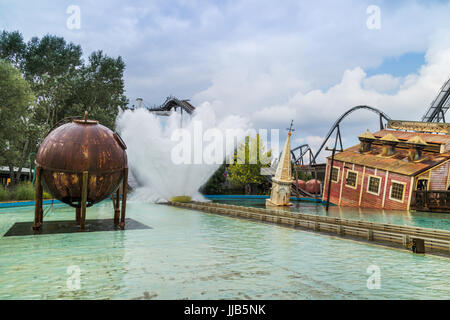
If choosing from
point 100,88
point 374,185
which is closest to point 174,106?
point 100,88

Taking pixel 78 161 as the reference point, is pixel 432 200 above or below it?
below

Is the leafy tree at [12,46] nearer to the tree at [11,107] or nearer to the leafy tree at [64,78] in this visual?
the leafy tree at [64,78]

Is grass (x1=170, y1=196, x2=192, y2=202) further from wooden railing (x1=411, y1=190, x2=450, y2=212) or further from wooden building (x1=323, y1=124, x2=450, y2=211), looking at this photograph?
wooden railing (x1=411, y1=190, x2=450, y2=212)

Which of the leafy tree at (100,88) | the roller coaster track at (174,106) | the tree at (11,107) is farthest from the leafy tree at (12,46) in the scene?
the roller coaster track at (174,106)

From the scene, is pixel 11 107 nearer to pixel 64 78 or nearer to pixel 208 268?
pixel 64 78

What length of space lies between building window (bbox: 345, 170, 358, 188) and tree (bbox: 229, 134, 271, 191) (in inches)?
842

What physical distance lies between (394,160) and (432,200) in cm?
520

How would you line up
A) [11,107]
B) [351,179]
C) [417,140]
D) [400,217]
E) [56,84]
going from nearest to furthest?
[400,217] < [417,140] < [11,107] < [351,179] < [56,84]

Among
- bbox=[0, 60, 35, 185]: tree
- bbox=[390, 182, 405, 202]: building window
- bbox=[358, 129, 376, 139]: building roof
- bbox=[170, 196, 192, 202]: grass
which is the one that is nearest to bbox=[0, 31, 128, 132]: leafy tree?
bbox=[0, 60, 35, 185]: tree

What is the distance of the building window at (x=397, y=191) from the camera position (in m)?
32.2

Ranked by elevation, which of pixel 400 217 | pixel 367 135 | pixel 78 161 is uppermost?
pixel 367 135

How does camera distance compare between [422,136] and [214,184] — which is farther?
[214,184]

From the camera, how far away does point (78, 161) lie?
14.0 metres

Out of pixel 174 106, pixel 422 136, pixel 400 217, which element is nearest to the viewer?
pixel 400 217
